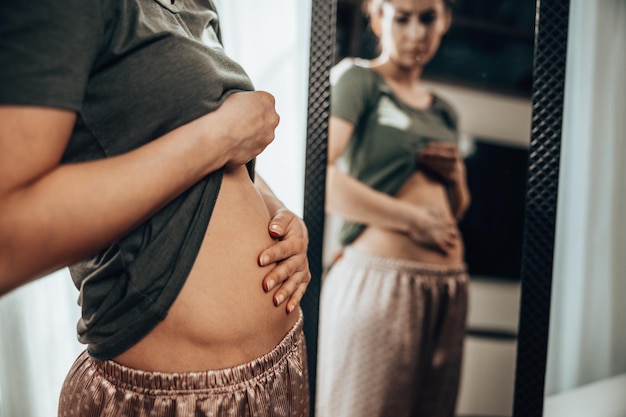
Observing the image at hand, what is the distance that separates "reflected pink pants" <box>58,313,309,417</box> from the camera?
0.51 meters

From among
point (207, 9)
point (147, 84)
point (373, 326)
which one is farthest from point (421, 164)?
point (147, 84)

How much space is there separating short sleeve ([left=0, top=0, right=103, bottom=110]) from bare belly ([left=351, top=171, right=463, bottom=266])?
1.05 m

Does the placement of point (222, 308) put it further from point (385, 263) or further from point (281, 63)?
point (385, 263)

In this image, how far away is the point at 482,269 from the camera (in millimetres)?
1493

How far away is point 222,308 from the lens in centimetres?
52

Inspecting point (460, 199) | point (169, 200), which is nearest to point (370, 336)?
point (460, 199)

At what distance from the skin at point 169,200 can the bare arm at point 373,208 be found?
1.97 ft

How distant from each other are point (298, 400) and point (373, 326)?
799 millimetres

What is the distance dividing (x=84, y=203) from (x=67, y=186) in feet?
0.06

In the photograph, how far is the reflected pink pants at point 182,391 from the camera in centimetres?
51

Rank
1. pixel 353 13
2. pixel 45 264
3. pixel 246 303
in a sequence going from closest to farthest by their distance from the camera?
pixel 45 264 → pixel 246 303 → pixel 353 13

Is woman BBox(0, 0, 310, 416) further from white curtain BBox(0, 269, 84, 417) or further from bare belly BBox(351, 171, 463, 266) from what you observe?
bare belly BBox(351, 171, 463, 266)

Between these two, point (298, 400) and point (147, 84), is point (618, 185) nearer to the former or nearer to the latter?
point (298, 400)

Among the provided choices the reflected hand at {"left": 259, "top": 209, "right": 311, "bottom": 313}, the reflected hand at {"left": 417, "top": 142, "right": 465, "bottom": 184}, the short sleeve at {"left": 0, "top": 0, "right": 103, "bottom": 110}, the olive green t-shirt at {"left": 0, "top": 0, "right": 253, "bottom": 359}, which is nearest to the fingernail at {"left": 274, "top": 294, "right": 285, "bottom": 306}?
the reflected hand at {"left": 259, "top": 209, "right": 311, "bottom": 313}
